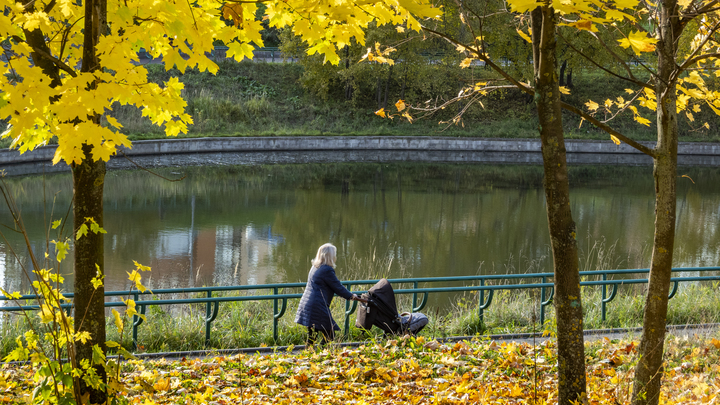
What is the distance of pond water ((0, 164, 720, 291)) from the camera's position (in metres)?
12.9

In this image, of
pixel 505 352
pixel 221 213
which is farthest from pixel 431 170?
pixel 505 352

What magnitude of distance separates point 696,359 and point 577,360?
250 cm

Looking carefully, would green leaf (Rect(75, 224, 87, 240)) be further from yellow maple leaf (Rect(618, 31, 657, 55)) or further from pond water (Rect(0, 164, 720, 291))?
pond water (Rect(0, 164, 720, 291))

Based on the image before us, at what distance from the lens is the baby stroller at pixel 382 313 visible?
6.79m

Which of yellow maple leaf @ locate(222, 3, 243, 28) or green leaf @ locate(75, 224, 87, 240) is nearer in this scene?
green leaf @ locate(75, 224, 87, 240)

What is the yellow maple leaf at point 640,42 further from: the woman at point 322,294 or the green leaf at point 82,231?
the woman at point 322,294

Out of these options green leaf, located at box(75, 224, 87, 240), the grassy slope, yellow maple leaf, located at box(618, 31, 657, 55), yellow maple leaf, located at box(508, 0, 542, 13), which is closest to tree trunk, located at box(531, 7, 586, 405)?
yellow maple leaf, located at box(618, 31, 657, 55)

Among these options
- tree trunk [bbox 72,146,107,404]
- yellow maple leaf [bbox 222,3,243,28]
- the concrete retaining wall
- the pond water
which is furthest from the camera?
the concrete retaining wall

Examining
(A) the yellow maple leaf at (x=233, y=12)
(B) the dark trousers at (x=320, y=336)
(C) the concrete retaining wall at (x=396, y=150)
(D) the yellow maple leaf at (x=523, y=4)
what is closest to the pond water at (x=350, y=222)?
(C) the concrete retaining wall at (x=396, y=150)

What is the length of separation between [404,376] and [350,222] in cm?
1234

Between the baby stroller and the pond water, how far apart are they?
13.2 feet

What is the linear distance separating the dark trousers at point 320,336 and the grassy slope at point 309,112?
25259 millimetres

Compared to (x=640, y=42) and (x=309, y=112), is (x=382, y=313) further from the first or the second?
(x=309, y=112)

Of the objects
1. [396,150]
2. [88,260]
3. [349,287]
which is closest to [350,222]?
[349,287]
